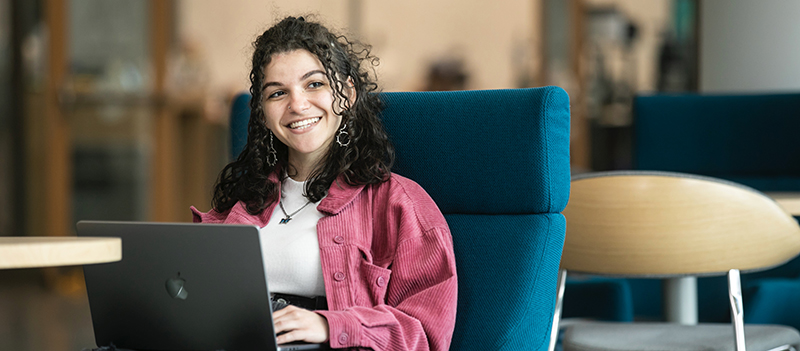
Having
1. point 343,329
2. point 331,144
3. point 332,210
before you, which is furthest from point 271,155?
point 343,329

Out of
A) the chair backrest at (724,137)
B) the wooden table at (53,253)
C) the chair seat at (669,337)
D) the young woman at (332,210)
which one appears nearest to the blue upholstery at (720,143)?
the chair backrest at (724,137)

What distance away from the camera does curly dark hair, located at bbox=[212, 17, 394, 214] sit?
1.42 metres

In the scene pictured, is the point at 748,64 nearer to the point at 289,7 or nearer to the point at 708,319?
the point at 708,319

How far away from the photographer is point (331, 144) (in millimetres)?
1480

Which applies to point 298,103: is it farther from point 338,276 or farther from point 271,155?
point 338,276

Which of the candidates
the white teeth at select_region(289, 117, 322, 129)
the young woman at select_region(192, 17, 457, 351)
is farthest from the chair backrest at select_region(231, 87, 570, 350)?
the white teeth at select_region(289, 117, 322, 129)

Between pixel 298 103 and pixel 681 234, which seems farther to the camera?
pixel 681 234

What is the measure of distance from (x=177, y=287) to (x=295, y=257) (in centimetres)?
23

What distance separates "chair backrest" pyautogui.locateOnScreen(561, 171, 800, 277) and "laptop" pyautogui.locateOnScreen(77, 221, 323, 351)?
0.90 metres

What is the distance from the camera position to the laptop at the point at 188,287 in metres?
1.12

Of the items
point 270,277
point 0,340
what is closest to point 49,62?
point 0,340

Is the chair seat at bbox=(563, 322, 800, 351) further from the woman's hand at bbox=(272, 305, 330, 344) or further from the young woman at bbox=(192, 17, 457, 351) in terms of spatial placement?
the woman's hand at bbox=(272, 305, 330, 344)

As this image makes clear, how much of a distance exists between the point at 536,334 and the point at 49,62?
429 centimetres

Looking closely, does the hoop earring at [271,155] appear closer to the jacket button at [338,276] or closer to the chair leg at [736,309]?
the jacket button at [338,276]
